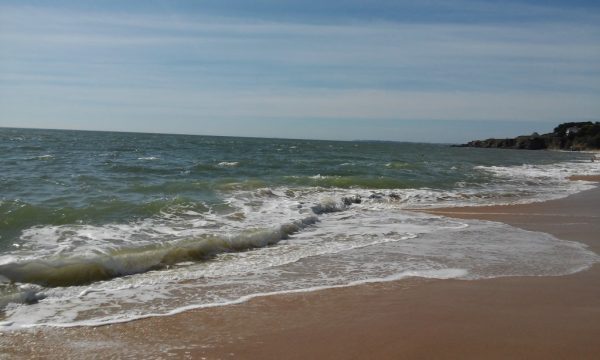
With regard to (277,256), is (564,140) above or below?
above

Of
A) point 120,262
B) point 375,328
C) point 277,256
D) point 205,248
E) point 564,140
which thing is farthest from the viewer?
point 564,140

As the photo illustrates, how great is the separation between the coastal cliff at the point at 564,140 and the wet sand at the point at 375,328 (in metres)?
97.8

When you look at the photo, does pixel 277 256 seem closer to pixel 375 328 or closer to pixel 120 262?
pixel 120 262

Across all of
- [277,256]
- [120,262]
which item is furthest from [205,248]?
[120,262]

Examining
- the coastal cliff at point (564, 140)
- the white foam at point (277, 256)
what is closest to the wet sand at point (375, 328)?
the white foam at point (277, 256)

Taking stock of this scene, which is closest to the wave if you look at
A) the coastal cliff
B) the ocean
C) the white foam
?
the ocean

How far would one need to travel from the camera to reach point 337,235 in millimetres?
9703

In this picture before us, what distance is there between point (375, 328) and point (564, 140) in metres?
108

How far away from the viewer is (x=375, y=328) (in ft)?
15.7

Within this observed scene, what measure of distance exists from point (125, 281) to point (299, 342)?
2962 millimetres

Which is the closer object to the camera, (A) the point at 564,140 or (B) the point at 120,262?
(B) the point at 120,262

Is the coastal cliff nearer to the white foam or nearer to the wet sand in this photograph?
the white foam

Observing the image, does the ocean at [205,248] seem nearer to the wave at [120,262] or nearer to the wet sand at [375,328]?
the wave at [120,262]

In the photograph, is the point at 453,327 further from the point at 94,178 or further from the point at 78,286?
the point at 94,178
